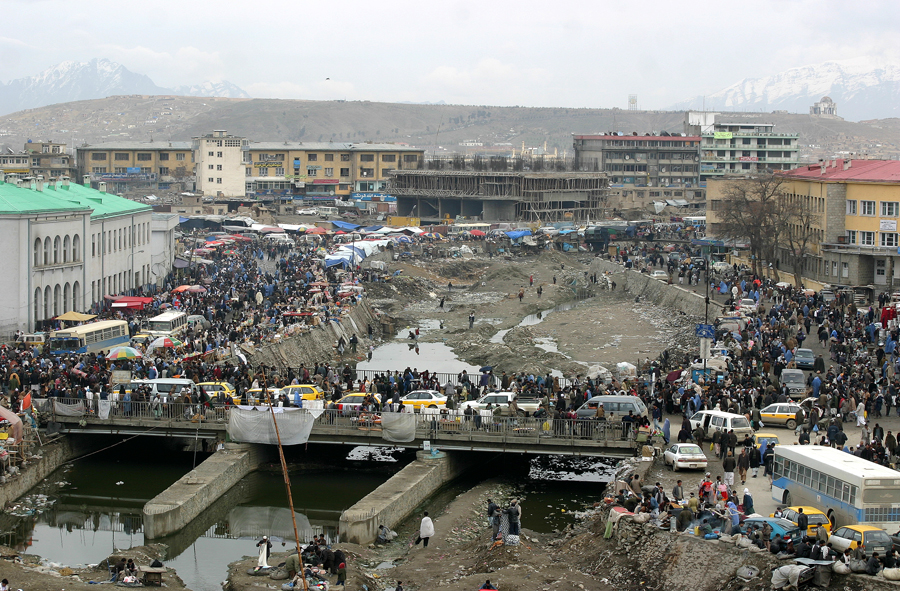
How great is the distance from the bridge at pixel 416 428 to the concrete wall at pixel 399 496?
68cm

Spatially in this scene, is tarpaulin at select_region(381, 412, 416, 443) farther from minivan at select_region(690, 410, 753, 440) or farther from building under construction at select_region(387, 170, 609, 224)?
building under construction at select_region(387, 170, 609, 224)

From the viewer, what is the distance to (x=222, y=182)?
127m

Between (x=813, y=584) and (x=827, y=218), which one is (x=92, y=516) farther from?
(x=827, y=218)

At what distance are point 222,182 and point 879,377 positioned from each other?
10349cm

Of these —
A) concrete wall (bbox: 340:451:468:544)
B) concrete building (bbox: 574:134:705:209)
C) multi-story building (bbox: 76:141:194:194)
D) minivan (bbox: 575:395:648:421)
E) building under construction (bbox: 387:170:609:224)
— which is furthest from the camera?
concrete building (bbox: 574:134:705:209)

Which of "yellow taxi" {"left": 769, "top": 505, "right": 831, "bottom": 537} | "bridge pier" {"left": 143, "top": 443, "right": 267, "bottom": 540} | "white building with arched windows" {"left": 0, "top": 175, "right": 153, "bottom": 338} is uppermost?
"white building with arched windows" {"left": 0, "top": 175, "right": 153, "bottom": 338}

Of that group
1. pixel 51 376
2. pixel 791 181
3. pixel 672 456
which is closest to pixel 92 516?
pixel 51 376

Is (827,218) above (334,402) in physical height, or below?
above

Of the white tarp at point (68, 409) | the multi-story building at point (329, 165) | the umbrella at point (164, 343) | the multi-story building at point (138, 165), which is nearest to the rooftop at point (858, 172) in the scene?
the umbrella at point (164, 343)

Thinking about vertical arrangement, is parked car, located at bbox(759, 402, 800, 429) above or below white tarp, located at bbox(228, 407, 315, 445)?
above

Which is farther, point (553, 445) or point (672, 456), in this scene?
point (553, 445)

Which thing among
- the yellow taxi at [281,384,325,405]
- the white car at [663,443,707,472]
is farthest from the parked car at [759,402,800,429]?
the yellow taxi at [281,384,325,405]

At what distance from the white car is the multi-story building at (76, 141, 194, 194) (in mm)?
111821

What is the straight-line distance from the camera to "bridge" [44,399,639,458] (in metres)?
27.2
